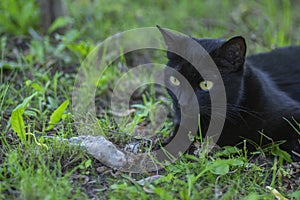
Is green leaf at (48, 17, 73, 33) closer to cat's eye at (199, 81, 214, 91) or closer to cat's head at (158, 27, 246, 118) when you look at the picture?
cat's head at (158, 27, 246, 118)

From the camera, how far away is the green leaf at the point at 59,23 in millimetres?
3904

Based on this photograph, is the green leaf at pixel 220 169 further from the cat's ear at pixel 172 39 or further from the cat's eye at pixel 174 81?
the cat's ear at pixel 172 39

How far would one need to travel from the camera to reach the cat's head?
96.7 inches

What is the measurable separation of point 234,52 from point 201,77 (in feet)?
0.76

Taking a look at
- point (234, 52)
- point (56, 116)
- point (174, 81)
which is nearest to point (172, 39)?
point (174, 81)

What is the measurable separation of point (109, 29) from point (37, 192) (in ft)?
8.40

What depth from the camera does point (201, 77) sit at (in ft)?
8.04

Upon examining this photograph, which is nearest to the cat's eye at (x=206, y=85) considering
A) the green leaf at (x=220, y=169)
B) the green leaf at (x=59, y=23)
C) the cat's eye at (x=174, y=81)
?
the cat's eye at (x=174, y=81)

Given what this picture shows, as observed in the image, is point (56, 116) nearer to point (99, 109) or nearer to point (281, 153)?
point (99, 109)

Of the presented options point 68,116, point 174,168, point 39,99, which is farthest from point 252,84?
point 39,99

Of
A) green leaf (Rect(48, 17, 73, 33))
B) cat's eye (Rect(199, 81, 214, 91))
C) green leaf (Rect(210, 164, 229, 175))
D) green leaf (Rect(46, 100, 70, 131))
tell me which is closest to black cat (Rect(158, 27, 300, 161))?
cat's eye (Rect(199, 81, 214, 91))

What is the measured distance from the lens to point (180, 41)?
8.45 feet

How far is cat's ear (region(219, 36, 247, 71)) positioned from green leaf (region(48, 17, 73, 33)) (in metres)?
1.89

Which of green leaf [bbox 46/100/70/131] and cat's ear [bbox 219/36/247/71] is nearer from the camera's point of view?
cat's ear [bbox 219/36/247/71]
